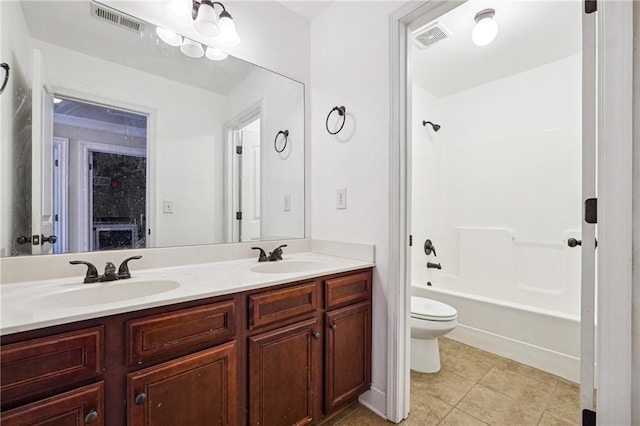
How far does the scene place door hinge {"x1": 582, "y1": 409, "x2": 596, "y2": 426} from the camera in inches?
37.6

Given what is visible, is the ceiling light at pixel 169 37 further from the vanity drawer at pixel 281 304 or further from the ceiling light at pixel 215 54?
the vanity drawer at pixel 281 304

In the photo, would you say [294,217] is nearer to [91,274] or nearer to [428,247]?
[91,274]

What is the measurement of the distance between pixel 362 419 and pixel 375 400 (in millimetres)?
119

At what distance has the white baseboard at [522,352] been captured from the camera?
1.86 meters

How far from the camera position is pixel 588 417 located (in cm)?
96

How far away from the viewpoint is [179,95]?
5.10 ft

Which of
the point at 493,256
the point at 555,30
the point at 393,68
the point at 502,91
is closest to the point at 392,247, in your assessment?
the point at 393,68

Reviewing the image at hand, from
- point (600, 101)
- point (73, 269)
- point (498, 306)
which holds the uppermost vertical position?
point (600, 101)

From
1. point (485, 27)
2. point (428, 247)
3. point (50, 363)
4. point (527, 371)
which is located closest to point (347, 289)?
point (50, 363)

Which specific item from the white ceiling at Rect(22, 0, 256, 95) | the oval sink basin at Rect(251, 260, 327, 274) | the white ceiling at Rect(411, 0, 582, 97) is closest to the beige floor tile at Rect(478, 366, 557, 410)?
the oval sink basin at Rect(251, 260, 327, 274)

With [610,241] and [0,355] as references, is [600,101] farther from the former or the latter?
[0,355]

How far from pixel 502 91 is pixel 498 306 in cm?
195

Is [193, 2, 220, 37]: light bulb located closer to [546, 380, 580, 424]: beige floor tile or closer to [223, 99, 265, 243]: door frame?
[223, 99, 265, 243]: door frame

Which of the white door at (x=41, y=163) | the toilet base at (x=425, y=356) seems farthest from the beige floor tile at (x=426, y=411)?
the white door at (x=41, y=163)
